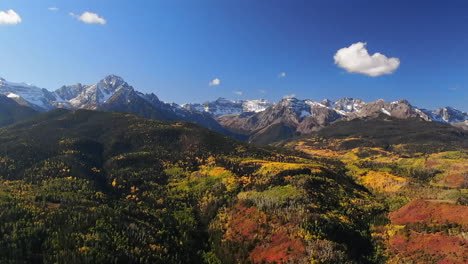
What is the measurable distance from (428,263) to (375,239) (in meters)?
38.9

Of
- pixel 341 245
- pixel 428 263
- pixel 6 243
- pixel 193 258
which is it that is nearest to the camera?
pixel 428 263

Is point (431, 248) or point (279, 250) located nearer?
point (431, 248)

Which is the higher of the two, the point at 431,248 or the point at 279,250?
the point at 431,248

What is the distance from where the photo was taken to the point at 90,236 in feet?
579

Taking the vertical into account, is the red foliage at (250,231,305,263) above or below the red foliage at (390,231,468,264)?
below

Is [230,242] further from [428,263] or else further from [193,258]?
[428,263]

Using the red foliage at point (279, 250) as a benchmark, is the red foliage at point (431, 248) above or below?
above

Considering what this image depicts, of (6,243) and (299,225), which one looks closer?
(6,243)

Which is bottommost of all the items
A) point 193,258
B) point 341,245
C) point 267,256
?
point 193,258

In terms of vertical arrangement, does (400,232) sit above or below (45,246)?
above

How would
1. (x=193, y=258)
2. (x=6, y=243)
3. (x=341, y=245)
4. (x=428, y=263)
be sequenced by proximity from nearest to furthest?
1. (x=428, y=263)
2. (x=6, y=243)
3. (x=341, y=245)
4. (x=193, y=258)

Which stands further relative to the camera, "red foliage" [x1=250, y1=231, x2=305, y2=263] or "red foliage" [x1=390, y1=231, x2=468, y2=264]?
"red foliage" [x1=250, y1=231, x2=305, y2=263]

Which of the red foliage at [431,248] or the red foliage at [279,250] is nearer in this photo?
the red foliage at [431,248]

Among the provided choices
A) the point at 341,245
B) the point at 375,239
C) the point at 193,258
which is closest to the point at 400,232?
the point at 375,239
